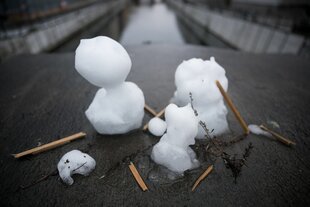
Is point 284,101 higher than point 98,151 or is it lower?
higher

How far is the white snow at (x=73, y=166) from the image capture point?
70.6 inches

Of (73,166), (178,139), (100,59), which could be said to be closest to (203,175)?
(178,139)

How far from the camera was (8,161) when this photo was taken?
2.03 metres

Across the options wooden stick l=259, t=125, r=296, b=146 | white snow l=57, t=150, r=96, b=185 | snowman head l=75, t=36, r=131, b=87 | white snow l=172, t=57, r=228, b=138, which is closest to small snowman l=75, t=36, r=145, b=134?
snowman head l=75, t=36, r=131, b=87

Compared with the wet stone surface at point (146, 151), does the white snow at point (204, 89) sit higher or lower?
higher

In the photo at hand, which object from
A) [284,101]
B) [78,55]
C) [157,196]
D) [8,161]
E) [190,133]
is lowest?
[8,161]

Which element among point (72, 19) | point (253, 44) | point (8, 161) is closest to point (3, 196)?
point (8, 161)

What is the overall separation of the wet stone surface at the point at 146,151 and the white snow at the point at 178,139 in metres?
0.11

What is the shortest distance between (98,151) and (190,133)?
1.04 meters

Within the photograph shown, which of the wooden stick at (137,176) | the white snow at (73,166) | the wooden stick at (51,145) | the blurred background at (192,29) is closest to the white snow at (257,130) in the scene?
the wooden stick at (137,176)

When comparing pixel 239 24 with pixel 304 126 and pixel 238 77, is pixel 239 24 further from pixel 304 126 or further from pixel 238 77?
pixel 304 126

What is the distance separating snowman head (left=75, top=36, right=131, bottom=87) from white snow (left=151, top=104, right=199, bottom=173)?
0.66 m

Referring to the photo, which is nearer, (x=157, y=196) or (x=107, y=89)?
(x=157, y=196)

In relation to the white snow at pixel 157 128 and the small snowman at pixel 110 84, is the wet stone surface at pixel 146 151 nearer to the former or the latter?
the white snow at pixel 157 128
